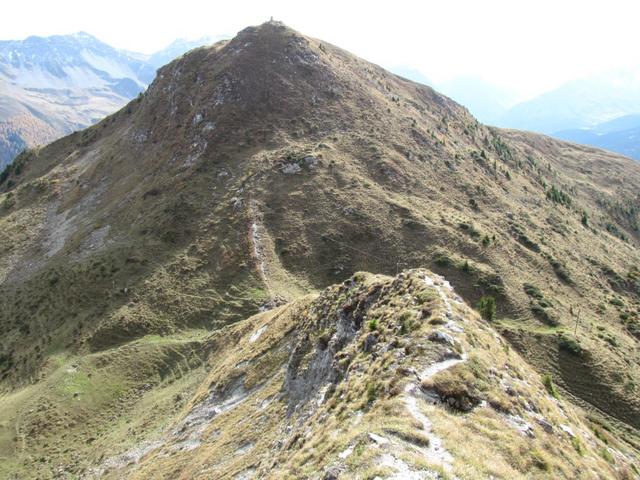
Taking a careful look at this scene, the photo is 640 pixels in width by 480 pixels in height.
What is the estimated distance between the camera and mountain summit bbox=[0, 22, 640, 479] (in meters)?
21.6

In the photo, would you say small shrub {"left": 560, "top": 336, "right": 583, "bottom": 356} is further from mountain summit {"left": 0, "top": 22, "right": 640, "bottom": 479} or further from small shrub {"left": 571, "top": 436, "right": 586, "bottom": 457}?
small shrub {"left": 571, "top": 436, "right": 586, "bottom": 457}

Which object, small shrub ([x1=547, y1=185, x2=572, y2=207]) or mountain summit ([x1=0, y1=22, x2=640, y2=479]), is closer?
mountain summit ([x1=0, y1=22, x2=640, y2=479])

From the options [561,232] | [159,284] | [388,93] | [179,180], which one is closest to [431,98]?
[388,93]

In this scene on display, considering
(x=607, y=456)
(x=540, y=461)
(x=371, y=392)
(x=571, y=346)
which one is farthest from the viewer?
(x=571, y=346)

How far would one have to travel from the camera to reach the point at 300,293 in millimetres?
76625

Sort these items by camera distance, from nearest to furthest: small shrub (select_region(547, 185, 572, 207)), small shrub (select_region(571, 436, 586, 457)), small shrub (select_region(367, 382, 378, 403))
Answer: small shrub (select_region(367, 382, 378, 403)) → small shrub (select_region(571, 436, 586, 457)) → small shrub (select_region(547, 185, 572, 207))

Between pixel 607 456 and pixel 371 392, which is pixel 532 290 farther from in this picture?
pixel 371 392

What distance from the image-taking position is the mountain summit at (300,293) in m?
21.6

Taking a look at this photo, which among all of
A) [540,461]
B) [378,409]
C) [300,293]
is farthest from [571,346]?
[378,409]

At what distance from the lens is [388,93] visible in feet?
470

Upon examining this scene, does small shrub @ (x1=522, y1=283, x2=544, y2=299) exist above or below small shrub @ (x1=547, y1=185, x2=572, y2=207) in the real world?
below

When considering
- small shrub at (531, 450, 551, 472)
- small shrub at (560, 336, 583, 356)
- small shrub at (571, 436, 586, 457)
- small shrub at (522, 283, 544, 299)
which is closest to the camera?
small shrub at (531, 450, 551, 472)

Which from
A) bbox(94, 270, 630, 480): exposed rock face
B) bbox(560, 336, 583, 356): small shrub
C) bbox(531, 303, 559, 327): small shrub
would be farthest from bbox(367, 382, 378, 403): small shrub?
bbox(531, 303, 559, 327): small shrub

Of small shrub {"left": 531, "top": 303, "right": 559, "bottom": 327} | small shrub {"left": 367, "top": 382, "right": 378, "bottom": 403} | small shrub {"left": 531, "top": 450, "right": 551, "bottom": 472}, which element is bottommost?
small shrub {"left": 531, "top": 303, "right": 559, "bottom": 327}
